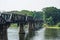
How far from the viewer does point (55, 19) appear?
139000 millimetres

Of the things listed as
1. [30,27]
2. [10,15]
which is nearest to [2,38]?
[10,15]

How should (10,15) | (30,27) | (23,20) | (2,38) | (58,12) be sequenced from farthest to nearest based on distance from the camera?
(58,12), (30,27), (23,20), (10,15), (2,38)

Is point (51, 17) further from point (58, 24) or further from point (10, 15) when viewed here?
point (10, 15)

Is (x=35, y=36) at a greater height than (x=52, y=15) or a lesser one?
lesser

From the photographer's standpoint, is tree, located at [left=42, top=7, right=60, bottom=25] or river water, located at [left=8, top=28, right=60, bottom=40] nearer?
river water, located at [left=8, top=28, right=60, bottom=40]

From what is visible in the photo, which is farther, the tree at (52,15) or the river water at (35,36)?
the tree at (52,15)

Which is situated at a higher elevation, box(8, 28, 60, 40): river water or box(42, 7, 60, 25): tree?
box(42, 7, 60, 25): tree

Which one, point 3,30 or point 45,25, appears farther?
point 45,25

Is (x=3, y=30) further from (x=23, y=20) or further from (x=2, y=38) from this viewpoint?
(x=23, y=20)

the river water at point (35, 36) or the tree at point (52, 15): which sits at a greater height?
the tree at point (52, 15)

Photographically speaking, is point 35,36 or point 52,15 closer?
point 35,36

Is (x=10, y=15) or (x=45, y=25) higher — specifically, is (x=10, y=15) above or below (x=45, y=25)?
above

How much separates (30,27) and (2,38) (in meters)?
49.8

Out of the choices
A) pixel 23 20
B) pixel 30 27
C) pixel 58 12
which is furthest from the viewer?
pixel 58 12
